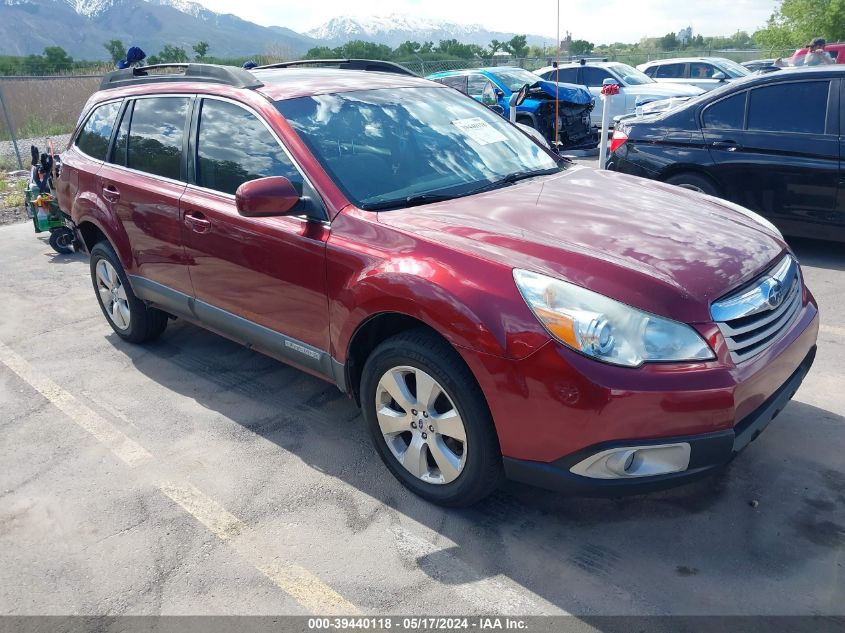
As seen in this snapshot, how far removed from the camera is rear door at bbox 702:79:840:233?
5875mm

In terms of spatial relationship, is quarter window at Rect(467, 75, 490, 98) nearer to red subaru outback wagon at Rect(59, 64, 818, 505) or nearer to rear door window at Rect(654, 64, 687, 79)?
rear door window at Rect(654, 64, 687, 79)

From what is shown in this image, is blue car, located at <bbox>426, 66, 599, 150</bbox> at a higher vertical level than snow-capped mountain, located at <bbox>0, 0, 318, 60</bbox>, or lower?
lower

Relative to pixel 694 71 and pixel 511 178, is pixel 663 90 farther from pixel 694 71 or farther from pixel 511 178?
pixel 511 178

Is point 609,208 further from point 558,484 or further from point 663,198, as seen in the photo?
point 558,484

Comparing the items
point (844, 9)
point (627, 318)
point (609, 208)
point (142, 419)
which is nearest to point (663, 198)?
point (609, 208)

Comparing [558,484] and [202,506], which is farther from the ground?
[558,484]

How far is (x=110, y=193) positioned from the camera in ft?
15.6

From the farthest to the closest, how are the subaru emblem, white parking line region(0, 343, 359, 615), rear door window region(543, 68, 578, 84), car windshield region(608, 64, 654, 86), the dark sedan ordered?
rear door window region(543, 68, 578, 84), car windshield region(608, 64, 654, 86), the dark sedan, the subaru emblem, white parking line region(0, 343, 359, 615)

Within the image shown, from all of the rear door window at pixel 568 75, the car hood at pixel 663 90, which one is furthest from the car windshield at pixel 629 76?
the rear door window at pixel 568 75

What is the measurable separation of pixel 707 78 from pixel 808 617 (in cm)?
1697

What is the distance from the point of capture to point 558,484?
8.76 feet

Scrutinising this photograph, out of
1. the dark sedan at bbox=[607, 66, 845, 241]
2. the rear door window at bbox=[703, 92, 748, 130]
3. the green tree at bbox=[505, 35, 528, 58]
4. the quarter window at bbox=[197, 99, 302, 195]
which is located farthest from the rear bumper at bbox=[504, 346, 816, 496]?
the green tree at bbox=[505, 35, 528, 58]

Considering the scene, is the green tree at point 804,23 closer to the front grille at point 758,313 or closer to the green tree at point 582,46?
the green tree at point 582,46

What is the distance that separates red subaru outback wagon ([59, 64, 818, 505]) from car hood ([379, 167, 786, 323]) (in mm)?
12
